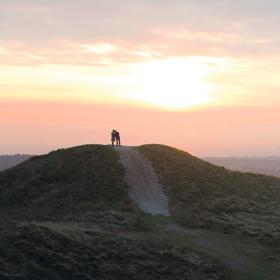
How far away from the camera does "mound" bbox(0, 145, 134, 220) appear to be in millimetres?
35844

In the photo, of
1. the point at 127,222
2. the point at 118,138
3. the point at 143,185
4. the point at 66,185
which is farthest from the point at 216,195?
the point at 118,138

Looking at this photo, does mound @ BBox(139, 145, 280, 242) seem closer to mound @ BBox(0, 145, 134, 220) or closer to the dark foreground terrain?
the dark foreground terrain

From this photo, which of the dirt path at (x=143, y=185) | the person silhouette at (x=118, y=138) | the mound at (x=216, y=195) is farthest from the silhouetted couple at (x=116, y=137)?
the dirt path at (x=143, y=185)

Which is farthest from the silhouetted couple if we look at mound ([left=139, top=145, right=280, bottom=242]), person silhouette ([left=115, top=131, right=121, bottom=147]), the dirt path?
the dirt path

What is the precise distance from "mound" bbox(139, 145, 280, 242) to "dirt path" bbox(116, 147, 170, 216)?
0.65 meters

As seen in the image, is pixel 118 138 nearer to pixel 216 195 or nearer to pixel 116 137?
pixel 116 137

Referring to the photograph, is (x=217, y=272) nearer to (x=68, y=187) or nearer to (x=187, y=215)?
(x=187, y=215)

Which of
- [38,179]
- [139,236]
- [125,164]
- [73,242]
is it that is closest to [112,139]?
[125,164]

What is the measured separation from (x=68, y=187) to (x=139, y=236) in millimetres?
11861

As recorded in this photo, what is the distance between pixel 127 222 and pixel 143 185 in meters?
8.03

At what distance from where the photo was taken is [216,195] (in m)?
40.2

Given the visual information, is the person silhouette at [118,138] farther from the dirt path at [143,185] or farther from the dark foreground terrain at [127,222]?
the dirt path at [143,185]

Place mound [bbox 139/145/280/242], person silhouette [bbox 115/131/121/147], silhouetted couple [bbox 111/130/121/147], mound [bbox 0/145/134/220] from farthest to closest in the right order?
person silhouette [bbox 115/131/121/147]
silhouetted couple [bbox 111/130/121/147]
mound [bbox 0/145/134/220]
mound [bbox 139/145/280/242]

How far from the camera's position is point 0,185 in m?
43.2
